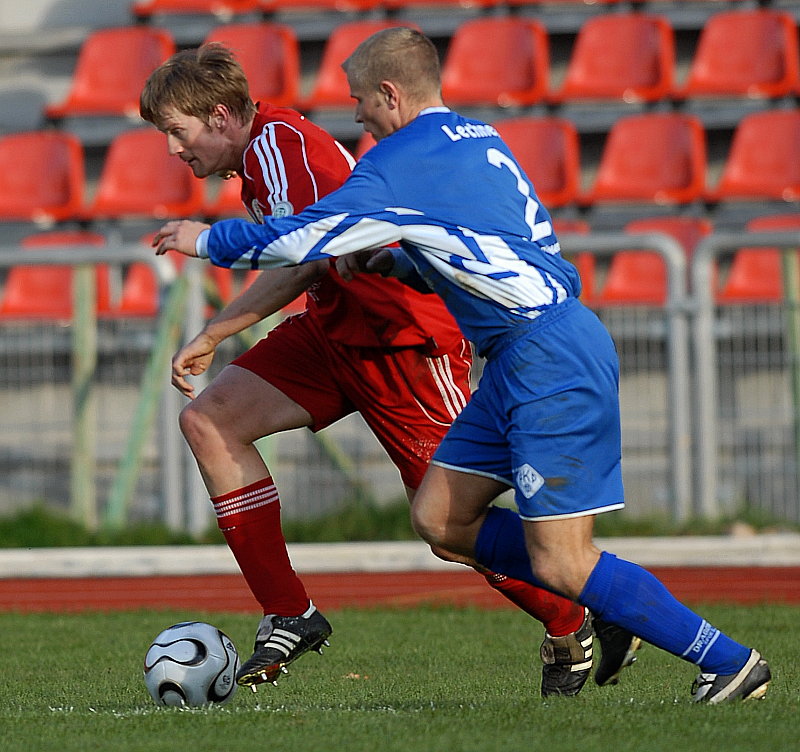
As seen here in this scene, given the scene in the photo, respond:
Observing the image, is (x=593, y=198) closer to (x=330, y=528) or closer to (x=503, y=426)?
(x=330, y=528)

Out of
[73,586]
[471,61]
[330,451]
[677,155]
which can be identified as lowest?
[73,586]

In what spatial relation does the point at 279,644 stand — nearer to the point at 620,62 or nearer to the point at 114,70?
the point at 620,62

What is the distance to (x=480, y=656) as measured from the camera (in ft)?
17.6

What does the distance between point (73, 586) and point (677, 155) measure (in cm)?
576

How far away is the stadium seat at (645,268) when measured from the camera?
10172 mm

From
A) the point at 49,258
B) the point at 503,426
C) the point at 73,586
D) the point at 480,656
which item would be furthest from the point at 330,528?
the point at 503,426

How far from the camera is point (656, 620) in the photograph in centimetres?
→ 382

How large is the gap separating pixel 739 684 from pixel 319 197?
1.81m

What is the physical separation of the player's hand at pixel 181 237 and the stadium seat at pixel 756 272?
6.51 meters

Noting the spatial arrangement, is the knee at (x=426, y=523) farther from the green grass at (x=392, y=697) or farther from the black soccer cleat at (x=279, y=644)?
the black soccer cleat at (x=279, y=644)

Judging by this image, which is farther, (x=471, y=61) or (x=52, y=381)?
(x=471, y=61)

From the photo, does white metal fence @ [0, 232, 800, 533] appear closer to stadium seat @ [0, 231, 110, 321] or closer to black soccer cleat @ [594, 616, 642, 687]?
stadium seat @ [0, 231, 110, 321]

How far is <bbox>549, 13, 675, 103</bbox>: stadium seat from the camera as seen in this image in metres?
11.7

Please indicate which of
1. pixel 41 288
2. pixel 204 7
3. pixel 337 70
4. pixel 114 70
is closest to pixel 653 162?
pixel 337 70
